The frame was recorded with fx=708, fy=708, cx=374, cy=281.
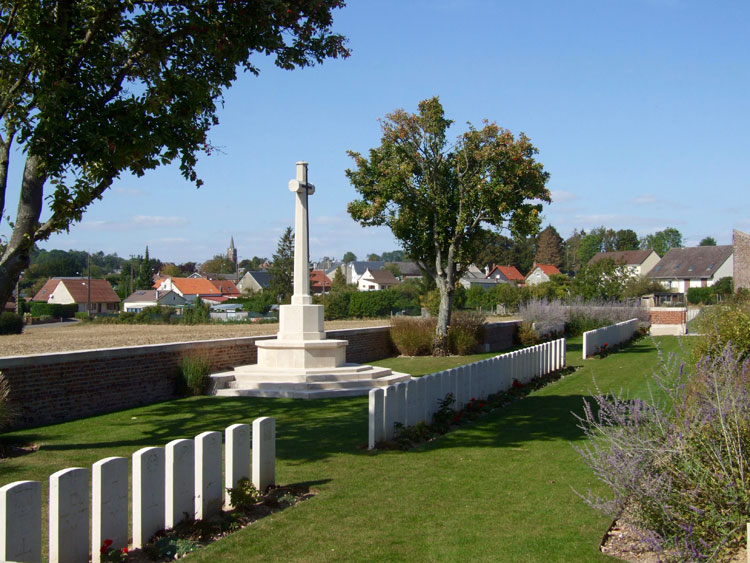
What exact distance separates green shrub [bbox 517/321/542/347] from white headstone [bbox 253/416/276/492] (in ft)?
71.4

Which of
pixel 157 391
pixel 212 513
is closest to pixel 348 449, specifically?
pixel 212 513

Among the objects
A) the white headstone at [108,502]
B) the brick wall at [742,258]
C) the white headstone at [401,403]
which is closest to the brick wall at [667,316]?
the brick wall at [742,258]

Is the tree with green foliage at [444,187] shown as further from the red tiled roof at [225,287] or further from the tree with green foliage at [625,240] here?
the tree with green foliage at [625,240]

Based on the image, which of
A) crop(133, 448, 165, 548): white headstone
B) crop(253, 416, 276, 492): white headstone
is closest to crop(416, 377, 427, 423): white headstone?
crop(253, 416, 276, 492): white headstone

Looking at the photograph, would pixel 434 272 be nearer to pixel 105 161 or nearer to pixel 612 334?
pixel 612 334

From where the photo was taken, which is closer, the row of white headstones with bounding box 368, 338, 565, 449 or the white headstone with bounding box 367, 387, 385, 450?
the white headstone with bounding box 367, 387, 385, 450

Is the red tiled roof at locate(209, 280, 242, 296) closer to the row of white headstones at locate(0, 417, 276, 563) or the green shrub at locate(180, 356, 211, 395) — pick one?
the green shrub at locate(180, 356, 211, 395)

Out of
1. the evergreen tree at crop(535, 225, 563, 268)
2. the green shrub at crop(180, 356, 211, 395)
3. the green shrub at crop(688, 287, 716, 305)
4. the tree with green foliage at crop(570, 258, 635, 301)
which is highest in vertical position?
the evergreen tree at crop(535, 225, 563, 268)

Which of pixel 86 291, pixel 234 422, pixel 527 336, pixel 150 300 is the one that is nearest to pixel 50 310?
pixel 86 291

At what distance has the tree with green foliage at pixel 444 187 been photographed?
22.1m

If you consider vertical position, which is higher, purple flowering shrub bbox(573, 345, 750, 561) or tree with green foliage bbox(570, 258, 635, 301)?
tree with green foliage bbox(570, 258, 635, 301)

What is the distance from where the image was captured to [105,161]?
780 centimetres

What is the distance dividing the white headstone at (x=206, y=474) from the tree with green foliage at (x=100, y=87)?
11.8 feet

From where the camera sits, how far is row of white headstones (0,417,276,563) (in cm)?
393
